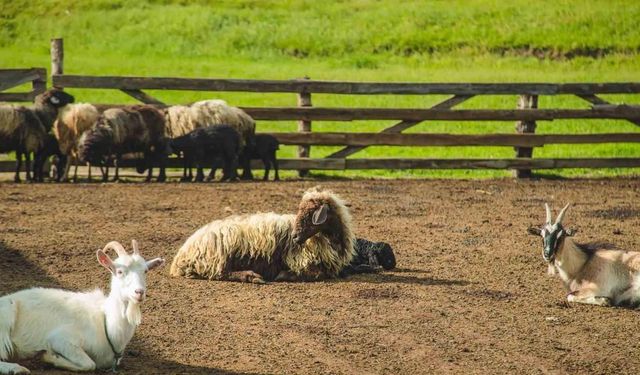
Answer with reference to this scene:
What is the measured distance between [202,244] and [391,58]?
93.6 feet

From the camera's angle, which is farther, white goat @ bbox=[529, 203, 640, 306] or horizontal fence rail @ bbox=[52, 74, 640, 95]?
horizontal fence rail @ bbox=[52, 74, 640, 95]

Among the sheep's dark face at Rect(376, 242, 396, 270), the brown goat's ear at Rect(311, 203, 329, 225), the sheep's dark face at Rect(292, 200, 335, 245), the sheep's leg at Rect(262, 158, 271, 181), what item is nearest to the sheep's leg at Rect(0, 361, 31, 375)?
the sheep's dark face at Rect(292, 200, 335, 245)

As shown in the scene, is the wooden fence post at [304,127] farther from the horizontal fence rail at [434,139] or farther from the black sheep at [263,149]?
the black sheep at [263,149]

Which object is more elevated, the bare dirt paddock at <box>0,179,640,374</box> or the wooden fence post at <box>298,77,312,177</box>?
the wooden fence post at <box>298,77,312,177</box>

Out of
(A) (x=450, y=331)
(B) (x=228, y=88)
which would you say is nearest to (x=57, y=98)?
(B) (x=228, y=88)

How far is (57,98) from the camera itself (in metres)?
18.8

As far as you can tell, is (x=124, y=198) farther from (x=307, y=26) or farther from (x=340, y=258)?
(x=307, y=26)

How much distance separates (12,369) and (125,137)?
437 inches

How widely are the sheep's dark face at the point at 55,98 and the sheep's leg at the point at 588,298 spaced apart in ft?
35.3

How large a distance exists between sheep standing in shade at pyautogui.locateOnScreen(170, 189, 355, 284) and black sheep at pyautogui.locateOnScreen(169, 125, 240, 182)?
6987 millimetres

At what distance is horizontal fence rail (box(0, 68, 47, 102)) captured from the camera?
19562mm

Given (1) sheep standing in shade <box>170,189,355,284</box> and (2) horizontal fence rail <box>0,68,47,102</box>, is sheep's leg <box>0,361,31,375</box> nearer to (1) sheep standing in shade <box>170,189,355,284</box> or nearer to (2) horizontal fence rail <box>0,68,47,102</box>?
(1) sheep standing in shade <box>170,189,355,284</box>

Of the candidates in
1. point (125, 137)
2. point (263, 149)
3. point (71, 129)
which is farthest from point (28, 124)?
point (263, 149)

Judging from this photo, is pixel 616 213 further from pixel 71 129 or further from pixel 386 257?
pixel 71 129
